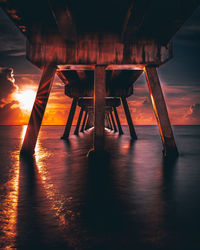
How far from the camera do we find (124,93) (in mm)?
21516

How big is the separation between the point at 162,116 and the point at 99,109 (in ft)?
9.31

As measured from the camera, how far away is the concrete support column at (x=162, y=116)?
9.90 meters

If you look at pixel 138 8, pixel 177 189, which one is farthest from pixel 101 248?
pixel 138 8

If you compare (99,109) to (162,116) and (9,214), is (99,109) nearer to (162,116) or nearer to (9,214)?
(162,116)

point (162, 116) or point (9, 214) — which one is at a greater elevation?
point (162, 116)

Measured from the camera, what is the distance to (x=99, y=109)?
976 centimetres

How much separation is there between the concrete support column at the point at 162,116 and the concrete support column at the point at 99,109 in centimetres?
223

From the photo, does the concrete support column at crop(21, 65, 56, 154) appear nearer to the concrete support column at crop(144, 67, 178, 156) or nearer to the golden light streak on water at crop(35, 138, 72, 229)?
the golden light streak on water at crop(35, 138, 72, 229)

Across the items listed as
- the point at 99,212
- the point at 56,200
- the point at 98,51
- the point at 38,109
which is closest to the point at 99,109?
the point at 98,51

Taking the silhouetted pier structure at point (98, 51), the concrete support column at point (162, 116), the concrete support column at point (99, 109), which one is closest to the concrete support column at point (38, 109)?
the silhouetted pier structure at point (98, 51)

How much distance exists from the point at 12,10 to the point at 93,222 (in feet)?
25.7

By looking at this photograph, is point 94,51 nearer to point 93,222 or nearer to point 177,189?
point 177,189

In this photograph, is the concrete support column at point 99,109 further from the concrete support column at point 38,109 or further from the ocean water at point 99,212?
the ocean water at point 99,212

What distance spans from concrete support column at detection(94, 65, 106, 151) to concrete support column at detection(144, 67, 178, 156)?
7.32 ft
